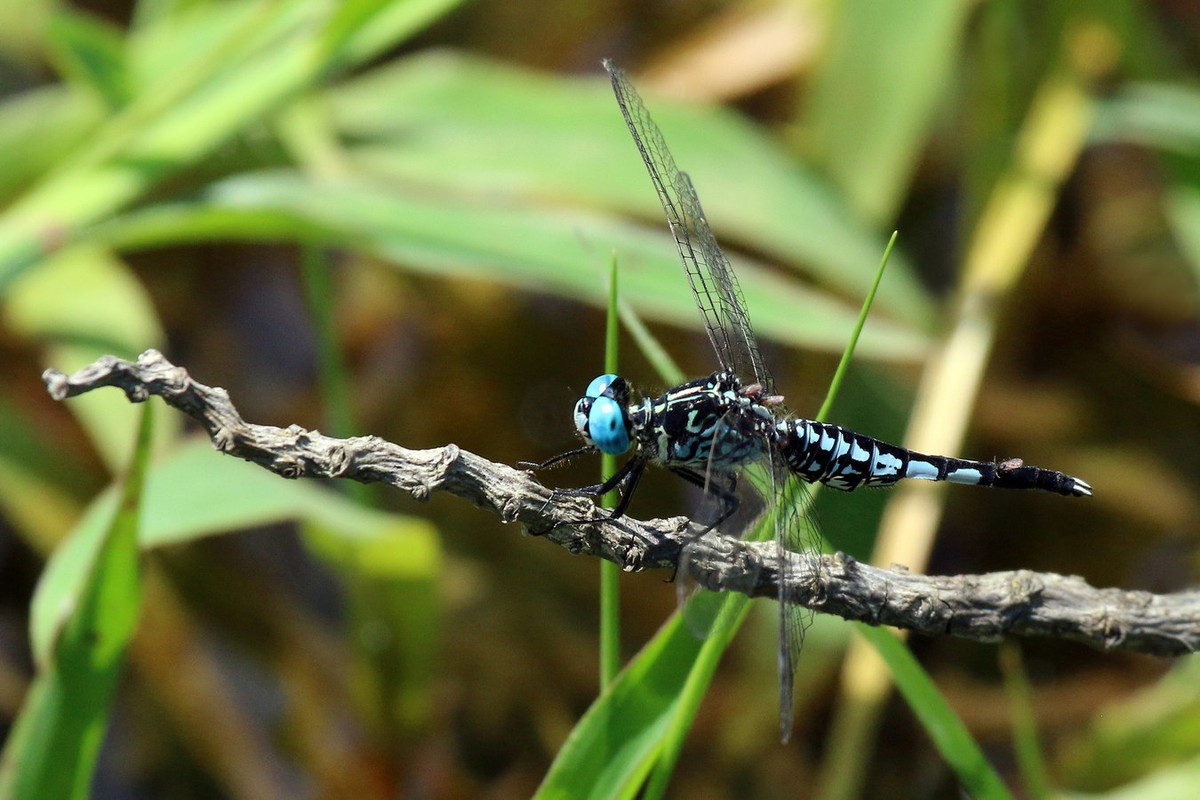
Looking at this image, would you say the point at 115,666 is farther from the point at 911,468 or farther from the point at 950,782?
the point at 950,782

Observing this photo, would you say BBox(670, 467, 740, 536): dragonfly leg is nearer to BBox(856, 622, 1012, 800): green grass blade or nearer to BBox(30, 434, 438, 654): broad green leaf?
BBox(856, 622, 1012, 800): green grass blade

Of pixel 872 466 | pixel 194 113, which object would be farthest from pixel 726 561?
pixel 194 113

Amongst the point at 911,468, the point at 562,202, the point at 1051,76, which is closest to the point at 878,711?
the point at 911,468

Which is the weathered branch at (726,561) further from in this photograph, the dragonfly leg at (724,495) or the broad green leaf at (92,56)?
the broad green leaf at (92,56)

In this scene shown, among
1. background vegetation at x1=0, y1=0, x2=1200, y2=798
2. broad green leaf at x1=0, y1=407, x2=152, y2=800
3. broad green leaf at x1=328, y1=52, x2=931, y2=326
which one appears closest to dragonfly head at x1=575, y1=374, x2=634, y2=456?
background vegetation at x1=0, y1=0, x2=1200, y2=798

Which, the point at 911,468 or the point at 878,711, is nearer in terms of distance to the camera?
the point at 911,468

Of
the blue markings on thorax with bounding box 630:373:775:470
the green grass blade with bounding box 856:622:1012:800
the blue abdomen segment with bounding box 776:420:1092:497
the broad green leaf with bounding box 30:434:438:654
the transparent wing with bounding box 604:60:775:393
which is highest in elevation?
the transparent wing with bounding box 604:60:775:393
